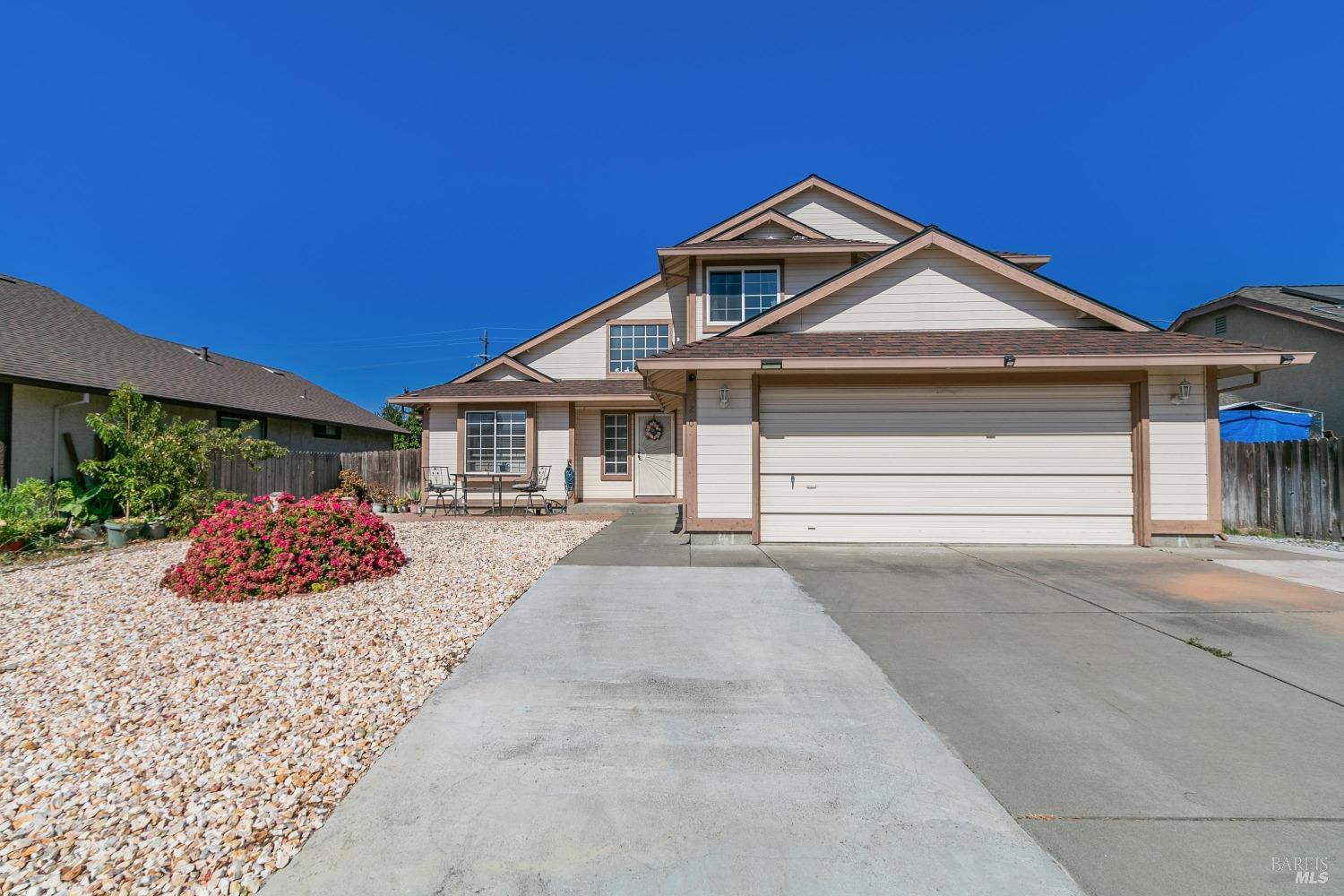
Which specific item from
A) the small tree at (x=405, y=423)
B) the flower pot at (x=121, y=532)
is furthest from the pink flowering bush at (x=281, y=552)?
the small tree at (x=405, y=423)

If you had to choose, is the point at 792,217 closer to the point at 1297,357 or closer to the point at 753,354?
the point at 753,354

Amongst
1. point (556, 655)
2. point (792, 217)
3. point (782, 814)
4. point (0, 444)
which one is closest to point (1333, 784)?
point (782, 814)

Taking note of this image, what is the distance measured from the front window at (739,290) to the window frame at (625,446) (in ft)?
11.7

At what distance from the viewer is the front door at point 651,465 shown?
14805mm

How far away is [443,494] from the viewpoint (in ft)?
44.0

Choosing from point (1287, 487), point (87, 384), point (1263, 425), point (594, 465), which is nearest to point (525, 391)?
point (594, 465)

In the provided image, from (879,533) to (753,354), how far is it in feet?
10.7

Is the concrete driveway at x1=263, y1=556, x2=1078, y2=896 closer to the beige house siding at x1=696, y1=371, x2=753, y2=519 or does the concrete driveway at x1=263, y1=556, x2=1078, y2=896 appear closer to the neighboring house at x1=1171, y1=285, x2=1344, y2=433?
the beige house siding at x1=696, y1=371, x2=753, y2=519

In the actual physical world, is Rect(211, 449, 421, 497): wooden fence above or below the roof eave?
below

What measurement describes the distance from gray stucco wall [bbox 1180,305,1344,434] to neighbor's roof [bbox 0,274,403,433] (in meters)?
26.0

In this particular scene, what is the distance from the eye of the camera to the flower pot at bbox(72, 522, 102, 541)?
9258mm

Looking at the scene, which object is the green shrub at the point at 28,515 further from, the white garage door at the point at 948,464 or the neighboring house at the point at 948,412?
the white garage door at the point at 948,464

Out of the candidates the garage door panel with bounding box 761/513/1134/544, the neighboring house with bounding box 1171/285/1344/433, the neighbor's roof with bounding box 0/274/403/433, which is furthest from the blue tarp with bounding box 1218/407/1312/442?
the neighbor's roof with bounding box 0/274/403/433

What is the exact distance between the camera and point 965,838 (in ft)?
7.00
